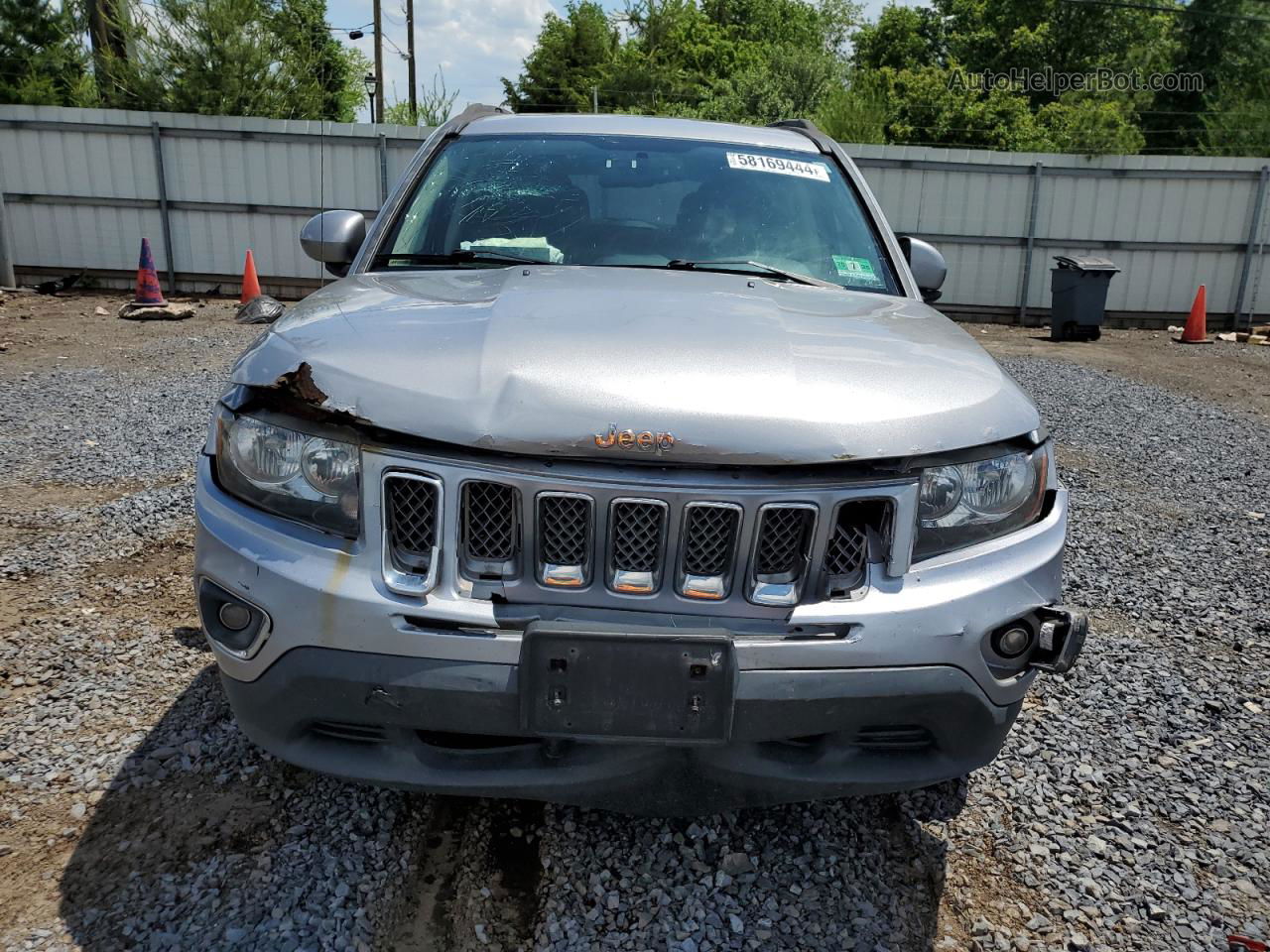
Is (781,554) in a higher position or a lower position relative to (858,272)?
lower

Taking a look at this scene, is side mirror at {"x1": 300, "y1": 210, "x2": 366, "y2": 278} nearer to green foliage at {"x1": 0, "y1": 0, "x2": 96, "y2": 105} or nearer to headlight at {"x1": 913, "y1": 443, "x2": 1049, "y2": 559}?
headlight at {"x1": 913, "y1": 443, "x2": 1049, "y2": 559}

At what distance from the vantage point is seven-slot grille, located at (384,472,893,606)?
1836 millimetres

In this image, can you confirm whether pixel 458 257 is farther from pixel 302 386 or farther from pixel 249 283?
pixel 249 283

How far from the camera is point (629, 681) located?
1767 millimetres

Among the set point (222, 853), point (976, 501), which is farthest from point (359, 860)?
point (976, 501)

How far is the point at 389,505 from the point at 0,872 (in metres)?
1.30

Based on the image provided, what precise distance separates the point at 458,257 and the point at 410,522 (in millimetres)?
1365

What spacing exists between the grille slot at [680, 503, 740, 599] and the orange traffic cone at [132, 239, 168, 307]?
13021 mm

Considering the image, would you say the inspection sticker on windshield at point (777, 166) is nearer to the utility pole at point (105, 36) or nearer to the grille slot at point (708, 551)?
the grille slot at point (708, 551)

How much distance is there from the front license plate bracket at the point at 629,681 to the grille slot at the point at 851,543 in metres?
0.30

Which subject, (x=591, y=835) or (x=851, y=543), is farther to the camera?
(x=591, y=835)

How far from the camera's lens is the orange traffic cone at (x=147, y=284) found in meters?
13.0

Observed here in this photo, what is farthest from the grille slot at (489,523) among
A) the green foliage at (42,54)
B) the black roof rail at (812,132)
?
the green foliage at (42,54)

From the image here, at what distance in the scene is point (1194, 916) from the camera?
2230 mm
